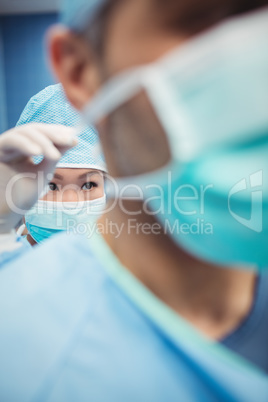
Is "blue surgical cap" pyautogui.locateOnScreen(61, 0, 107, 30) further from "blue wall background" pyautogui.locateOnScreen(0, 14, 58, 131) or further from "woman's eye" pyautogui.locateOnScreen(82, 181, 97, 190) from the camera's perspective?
"blue wall background" pyautogui.locateOnScreen(0, 14, 58, 131)

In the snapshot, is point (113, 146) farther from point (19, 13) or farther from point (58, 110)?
point (19, 13)

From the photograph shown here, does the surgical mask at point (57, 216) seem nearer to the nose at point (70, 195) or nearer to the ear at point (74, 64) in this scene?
the nose at point (70, 195)

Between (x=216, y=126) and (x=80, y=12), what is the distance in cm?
28

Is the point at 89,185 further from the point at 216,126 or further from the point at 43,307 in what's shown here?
the point at 216,126

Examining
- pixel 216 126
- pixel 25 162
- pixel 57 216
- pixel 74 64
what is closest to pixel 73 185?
pixel 57 216

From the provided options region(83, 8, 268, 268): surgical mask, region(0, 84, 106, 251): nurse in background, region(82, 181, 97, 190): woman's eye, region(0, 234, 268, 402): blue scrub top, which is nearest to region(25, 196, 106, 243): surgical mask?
region(0, 84, 106, 251): nurse in background

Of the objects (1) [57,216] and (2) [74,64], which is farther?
(1) [57,216]

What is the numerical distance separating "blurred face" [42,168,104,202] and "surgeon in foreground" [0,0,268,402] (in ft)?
2.83

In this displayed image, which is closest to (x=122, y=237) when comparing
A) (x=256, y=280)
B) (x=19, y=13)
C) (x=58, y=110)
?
(x=256, y=280)

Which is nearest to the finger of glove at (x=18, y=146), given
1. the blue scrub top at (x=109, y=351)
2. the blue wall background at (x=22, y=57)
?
the blue scrub top at (x=109, y=351)

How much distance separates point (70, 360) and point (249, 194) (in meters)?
0.36

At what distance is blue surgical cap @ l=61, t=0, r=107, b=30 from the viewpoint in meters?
0.49

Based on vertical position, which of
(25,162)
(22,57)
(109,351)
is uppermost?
(22,57)

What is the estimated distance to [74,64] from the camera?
54 centimetres
